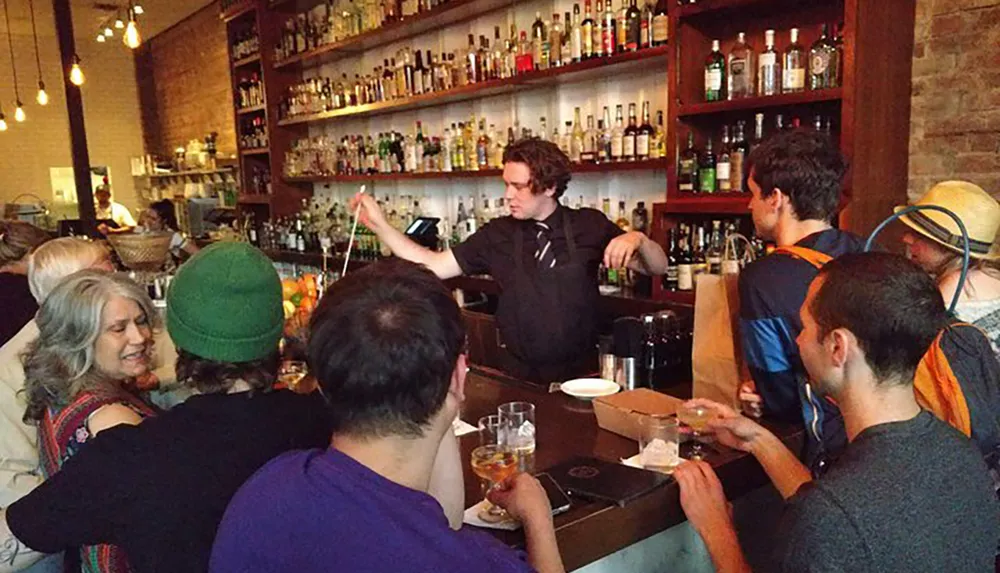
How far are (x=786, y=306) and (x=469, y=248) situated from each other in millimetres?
1591

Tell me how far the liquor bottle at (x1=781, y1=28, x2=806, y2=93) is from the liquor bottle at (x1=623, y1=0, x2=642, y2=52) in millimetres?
694

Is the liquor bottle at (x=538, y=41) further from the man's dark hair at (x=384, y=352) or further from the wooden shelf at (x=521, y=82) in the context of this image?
the man's dark hair at (x=384, y=352)

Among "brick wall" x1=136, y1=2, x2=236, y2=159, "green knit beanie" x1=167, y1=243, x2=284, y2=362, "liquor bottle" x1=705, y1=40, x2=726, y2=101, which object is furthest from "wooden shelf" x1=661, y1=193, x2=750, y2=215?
"brick wall" x1=136, y1=2, x2=236, y2=159

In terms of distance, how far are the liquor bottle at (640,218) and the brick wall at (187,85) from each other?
223 inches

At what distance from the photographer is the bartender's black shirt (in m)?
3.03

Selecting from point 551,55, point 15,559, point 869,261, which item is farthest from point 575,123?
point 15,559

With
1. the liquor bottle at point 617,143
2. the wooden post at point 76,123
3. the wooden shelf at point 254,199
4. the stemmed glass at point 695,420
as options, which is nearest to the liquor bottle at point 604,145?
the liquor bottle at point 617,143

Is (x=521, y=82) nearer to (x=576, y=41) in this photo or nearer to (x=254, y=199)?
(x=576, y=41)

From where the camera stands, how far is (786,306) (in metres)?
1.78

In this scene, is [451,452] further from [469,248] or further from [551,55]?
[551,55]

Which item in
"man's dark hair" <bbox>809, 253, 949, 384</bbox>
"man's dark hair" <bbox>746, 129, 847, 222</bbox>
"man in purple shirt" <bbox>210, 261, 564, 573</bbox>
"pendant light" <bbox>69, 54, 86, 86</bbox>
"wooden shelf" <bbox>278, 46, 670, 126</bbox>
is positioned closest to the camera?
"man in purple shirt" <bbox>210, 261, 564, 573</bbox>

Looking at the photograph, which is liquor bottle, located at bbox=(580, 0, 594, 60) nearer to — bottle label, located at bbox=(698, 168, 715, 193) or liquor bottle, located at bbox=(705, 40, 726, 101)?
liquor bottle, located at bbox=(705, 40, 726, 101)

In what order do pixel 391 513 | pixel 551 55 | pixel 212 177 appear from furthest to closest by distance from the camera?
pixel 212 177 → pixel 551 55 → pixel 391 513

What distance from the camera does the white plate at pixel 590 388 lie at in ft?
6.99
